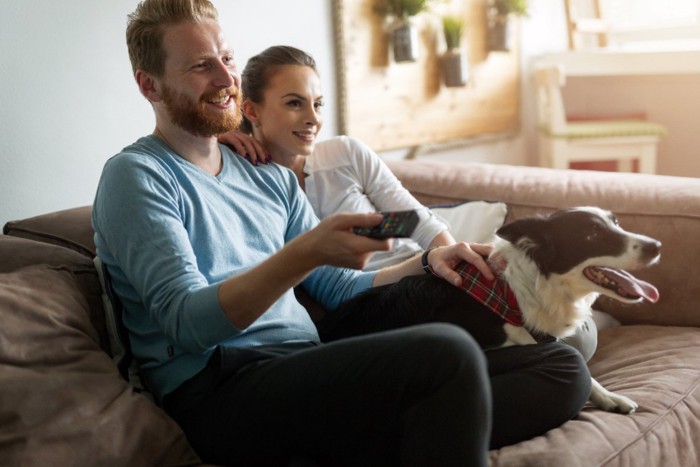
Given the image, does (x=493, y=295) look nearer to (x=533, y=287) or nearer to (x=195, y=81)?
(x=533, y=287)

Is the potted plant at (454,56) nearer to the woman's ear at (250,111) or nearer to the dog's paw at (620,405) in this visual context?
the woman's ear at (250,111)

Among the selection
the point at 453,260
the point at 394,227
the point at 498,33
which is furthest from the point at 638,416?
the point at 498,33

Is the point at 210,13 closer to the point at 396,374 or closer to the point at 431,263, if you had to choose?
the point at 431,263

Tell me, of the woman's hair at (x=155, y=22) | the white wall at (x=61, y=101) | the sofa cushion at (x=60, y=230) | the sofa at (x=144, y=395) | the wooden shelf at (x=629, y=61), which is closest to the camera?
the sofa at (x=144, y=395)

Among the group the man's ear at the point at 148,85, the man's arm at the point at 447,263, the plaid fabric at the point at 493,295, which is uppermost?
the man's ear at the point at 148,85

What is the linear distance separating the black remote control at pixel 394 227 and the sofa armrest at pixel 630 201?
1.12 m

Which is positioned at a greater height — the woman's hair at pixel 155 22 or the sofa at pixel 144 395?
the woman's hair at pixel 155 22

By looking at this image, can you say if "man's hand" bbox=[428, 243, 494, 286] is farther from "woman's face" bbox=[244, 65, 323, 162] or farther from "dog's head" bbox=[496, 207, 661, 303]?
"woman's face" bbox=[244, 65, 323, 162]

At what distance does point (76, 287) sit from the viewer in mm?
1549

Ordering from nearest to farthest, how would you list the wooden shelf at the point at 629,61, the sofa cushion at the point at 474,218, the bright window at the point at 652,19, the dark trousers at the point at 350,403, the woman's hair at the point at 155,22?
the dark trousers at the point at 350,403, the woman's hair at the point at 155,22, the sofa cushion at the point at 474,218, the wooden shelf at the point at 629,61, the bright window at the point at 652,19

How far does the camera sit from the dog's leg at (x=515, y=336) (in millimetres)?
1650

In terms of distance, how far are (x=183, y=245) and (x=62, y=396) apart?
0.30m

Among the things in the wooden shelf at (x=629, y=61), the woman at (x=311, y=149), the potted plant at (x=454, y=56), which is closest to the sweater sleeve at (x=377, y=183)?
the woman at (x=311, y=149)

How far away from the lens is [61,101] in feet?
6.76
